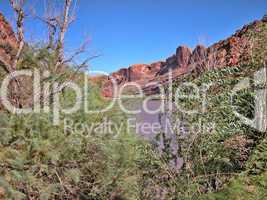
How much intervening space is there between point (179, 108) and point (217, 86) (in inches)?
41.3

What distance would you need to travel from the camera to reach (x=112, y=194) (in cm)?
514

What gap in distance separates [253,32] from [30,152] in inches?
212

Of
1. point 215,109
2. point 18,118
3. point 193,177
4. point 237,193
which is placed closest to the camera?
point 18,118

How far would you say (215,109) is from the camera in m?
6.12

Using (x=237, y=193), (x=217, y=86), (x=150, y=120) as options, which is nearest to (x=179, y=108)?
(x=150, y=120)

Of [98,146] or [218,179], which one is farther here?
[218,179]

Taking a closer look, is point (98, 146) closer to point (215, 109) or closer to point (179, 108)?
point (179, 108)

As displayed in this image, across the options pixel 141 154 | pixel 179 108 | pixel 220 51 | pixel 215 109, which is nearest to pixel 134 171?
pixel 141 154

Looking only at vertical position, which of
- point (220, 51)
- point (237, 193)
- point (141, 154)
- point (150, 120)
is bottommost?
point (237, 193)

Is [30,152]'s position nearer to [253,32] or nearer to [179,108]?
[179,108]

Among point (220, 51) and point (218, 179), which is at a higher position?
point (220, 51)

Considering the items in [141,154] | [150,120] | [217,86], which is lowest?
[141,154]

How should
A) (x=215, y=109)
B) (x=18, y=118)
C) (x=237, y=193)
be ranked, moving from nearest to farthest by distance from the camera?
(x=18, y=118) → (x=237, y=193) → (x=215, y=109)

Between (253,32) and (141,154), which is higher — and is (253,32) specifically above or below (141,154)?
above
